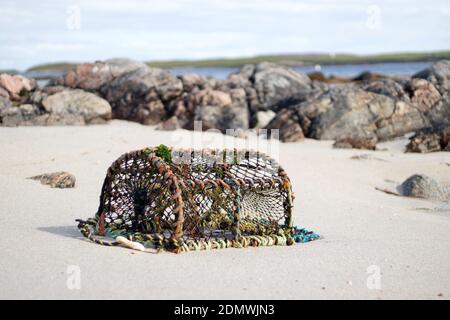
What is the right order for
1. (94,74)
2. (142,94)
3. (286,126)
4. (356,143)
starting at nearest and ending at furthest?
1. (356,143)
2. (286,126)
3. (142,94)
4. (94,74)

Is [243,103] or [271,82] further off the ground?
[271,82]

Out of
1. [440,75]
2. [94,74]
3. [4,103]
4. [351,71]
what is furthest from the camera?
[351,71]

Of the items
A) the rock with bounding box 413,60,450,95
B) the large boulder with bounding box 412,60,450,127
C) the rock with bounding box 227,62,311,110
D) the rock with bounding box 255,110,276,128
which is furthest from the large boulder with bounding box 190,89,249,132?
the rock with bounding box 413,60,450,95

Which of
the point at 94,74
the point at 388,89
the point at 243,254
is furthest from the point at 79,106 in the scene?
the point at 243,254

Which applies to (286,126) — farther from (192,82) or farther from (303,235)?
(303,235)

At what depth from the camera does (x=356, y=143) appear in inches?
647

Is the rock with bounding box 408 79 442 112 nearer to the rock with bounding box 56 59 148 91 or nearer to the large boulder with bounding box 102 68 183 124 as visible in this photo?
the large boulder with bounding box 102 68 183 124

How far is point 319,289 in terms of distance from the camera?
18.3 feet

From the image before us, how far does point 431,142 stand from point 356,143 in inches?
71.9

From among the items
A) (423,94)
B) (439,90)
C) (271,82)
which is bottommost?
(423,94)

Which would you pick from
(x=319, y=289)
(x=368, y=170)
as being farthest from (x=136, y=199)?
(x=368, y=170)

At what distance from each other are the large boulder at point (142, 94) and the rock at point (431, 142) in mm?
7885

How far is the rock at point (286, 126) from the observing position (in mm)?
17609

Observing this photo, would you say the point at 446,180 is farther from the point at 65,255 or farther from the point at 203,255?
the point at 65,255
